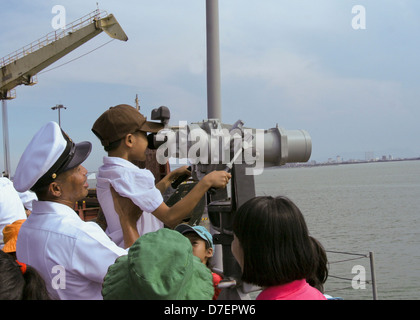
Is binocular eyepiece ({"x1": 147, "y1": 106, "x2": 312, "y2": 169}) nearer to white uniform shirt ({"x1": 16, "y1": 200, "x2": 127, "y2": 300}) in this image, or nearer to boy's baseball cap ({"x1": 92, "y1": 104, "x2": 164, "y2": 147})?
boy's baseball cap ({"x1": 92, "y1": 104, "x2": 164, "y2": 147})

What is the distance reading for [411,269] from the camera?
49.2 feet

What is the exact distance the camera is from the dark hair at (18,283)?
1410 mm

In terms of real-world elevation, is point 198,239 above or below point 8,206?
below

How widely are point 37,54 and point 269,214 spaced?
20748 millimetres

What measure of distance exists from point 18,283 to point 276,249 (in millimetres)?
881

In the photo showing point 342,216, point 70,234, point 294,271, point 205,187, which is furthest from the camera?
point 342,216

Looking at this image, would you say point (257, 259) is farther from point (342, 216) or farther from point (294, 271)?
point (342, 216)

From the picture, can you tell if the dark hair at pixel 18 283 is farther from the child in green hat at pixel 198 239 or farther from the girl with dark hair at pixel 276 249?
Result: the child in green hat at pixel 198 239

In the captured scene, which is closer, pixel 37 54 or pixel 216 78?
pixel 216 78

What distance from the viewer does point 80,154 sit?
1.91 m

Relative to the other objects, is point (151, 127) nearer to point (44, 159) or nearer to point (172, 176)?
point (172, 176)

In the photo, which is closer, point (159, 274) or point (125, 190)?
point (159, 274)

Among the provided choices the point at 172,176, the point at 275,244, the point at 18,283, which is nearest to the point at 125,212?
the point at 172,176

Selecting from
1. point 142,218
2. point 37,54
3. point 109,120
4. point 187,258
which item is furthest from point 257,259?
point 37,54
